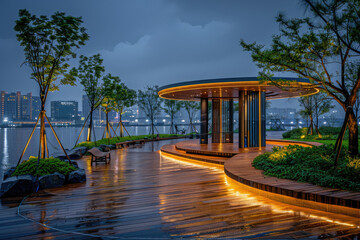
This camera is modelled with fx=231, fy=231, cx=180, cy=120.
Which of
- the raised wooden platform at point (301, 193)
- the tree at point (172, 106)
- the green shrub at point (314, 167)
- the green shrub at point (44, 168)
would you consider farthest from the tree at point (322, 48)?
the tree at point (172, 106)

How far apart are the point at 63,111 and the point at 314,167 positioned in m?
133

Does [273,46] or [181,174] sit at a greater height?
[273,46]

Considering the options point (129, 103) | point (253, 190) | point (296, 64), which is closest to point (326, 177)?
point (253, 190)

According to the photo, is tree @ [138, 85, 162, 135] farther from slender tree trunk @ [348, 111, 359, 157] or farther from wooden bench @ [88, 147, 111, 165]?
slender tree trunk @ [348, 111, 359, 157]

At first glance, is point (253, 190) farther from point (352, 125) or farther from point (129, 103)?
point (129, 103)

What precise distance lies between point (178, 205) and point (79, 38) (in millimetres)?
6488

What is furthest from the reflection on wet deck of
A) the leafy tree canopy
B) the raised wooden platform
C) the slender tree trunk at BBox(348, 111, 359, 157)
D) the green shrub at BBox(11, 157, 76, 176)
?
the leafy tree canopy

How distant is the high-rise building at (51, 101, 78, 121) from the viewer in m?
120

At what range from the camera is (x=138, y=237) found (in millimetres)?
3135

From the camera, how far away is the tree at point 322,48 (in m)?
5.82

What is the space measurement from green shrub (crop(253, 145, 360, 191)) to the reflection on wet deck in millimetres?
920

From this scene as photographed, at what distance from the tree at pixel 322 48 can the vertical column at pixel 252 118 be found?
202 inches

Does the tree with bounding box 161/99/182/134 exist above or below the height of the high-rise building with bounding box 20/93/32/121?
below

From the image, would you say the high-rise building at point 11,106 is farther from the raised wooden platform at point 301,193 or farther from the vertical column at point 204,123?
the raised wooden platform at point 301,193
